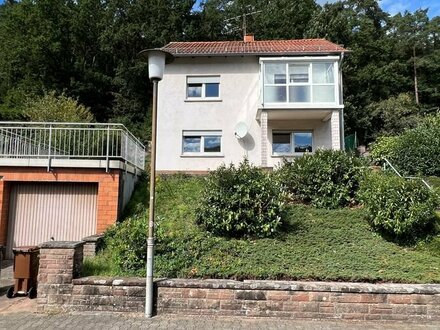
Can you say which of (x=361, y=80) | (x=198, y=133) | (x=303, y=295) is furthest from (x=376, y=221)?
(x=361, y=80)

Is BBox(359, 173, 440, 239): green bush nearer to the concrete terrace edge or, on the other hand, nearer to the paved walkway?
the concrete terrace edge

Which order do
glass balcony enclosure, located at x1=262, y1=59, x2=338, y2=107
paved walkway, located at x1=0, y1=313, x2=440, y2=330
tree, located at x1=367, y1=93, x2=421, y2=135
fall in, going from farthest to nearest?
tree, located at x1=367, y1=93, x2=421, y2=135
glass balcony enclosure, located at x1=262, y1=59, x2=338, y2=107
paved walkway, located at x1=0, y1=313, x2=440, y2=330

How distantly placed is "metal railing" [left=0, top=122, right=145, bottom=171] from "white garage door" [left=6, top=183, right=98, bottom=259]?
3.01 ft

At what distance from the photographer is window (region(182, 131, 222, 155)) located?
1847cm

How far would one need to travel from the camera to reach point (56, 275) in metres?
6.36

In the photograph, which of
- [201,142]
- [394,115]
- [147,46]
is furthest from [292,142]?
[147,46]

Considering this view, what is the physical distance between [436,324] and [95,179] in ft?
26.9

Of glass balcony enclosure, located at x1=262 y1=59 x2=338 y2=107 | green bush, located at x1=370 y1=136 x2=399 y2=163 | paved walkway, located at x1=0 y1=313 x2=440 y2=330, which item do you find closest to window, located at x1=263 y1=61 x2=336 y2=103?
glass balcony enclosure, located at x1=262 y1=59 x2=338 y2=107

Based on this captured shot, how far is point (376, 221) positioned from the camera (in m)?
8.62

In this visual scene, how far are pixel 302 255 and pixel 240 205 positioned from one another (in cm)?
→ 184

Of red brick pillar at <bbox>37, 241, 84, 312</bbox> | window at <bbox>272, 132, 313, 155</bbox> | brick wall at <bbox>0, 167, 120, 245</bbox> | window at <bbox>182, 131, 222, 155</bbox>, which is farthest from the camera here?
window at <bbox>272, 132, 313, 155</bbox>

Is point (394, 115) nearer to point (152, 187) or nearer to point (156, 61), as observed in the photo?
point (156, 61)

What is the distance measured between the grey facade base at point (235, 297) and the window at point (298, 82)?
40.4 feet

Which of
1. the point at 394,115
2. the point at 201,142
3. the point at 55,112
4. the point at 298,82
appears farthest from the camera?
the point at 394,115
